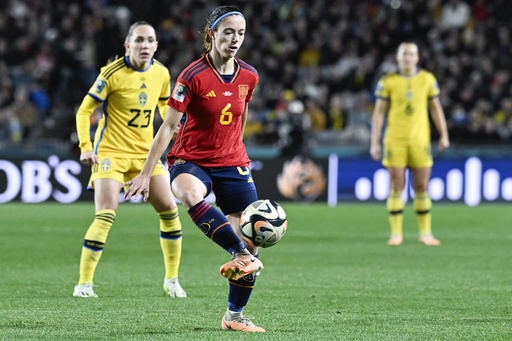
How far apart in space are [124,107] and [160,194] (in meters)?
0.76

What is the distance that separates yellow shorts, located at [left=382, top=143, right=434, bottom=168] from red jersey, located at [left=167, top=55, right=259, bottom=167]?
5.19 metres

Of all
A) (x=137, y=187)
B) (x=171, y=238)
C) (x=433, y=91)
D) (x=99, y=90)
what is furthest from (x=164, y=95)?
(x=433, y=91)

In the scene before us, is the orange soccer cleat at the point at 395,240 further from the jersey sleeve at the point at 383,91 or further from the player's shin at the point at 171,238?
the player's shin at the point at 171,238

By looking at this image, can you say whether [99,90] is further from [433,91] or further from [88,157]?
[433,91]

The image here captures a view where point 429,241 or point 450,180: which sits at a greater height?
point 450,180

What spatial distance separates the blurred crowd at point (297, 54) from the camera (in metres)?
17.9

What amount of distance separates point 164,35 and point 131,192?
54.9ft

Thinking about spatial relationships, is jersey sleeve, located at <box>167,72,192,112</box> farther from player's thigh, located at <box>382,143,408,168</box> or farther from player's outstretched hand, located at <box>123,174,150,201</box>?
player's thigh, located at <box>382,143,408,168</box>

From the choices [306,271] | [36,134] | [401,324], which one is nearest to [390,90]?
[306,271]

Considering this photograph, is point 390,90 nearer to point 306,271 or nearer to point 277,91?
point 306,271

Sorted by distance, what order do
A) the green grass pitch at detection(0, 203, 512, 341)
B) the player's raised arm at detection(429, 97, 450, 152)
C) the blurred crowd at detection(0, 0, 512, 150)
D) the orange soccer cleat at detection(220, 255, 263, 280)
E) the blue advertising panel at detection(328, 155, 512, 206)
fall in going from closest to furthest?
the orange soccer cleat at detection(220, 255, 263, 280)
the green grass pitch at detection(0, 203, 512, 341)
the player's raised arm at detection(429, 97, 450, 152)
the blue advertising panel at detection(328, 155, 512, 206)
the blurred crowd at detection(0, 0, 512, 150)

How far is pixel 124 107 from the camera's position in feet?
22.0

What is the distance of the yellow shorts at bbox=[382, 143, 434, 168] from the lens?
10.4m

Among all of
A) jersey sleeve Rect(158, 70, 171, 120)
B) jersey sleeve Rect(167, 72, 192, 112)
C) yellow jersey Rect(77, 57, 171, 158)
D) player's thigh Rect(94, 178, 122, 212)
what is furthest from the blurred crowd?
jersey sleeve Rect(167, 72, 192, 112)
